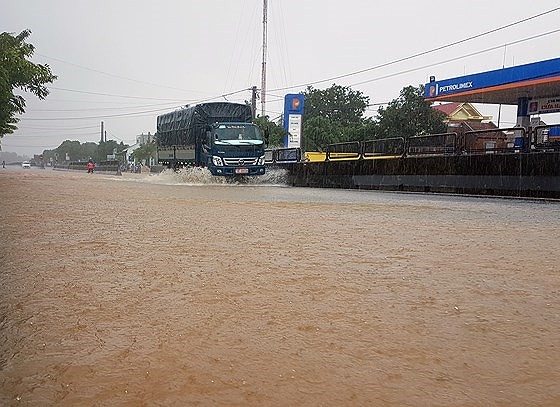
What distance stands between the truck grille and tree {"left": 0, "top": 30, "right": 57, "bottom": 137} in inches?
357

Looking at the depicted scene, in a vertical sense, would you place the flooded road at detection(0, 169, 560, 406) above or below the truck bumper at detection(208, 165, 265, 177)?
below

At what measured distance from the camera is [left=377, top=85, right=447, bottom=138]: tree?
4622cm

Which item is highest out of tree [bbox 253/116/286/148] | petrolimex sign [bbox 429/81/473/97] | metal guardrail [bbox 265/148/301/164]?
petrolimex sign [bbox 429/81/473/97]

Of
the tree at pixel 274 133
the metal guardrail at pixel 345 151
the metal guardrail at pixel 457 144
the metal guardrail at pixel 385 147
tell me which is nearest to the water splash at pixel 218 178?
the metal guardrail at pixel 345 151

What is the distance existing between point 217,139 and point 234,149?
30.9 inches

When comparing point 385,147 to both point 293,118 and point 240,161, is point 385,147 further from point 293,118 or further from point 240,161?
point 293,118

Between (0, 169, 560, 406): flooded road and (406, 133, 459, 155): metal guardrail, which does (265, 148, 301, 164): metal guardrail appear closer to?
(406, 133, 459, 155): metal guardrail

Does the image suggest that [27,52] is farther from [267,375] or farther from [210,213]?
[267,375]

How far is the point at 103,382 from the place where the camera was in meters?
1.79

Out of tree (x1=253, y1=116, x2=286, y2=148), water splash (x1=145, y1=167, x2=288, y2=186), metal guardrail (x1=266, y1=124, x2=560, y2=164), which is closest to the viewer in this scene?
metal guardrail (x1=266, y1=124, x2=560, y2=164)

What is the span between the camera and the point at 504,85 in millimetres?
26938

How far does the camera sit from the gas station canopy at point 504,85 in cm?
2470

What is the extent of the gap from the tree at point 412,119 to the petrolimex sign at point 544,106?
1565 centimetres

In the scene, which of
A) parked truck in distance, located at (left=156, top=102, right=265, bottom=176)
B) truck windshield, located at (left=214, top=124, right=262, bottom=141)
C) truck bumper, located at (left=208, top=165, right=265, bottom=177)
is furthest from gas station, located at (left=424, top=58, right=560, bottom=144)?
truck bumper, located at (left=208, top=165, right=265, bottom=177)
